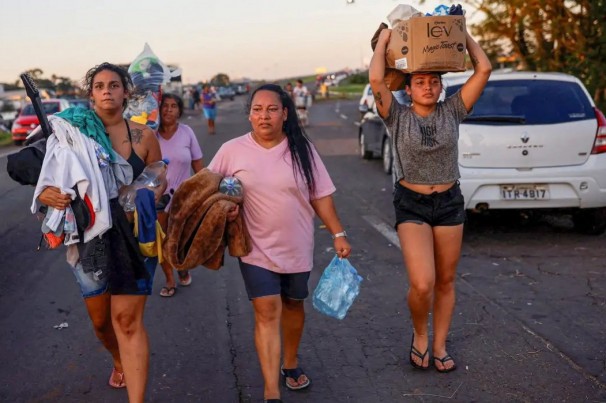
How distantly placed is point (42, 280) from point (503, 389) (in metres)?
4.69

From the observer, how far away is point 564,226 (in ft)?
29.5

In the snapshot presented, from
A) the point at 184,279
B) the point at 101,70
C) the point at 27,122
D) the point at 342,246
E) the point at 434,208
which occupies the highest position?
the point at 101,70

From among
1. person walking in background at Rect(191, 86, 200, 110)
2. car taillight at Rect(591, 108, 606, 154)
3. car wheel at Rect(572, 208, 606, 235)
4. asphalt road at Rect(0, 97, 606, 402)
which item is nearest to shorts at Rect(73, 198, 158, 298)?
asphalt road at Rect(0, 97, 606, 402)

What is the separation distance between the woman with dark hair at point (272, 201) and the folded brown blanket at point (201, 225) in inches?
4.2

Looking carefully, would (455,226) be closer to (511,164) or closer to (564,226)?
(511,164)

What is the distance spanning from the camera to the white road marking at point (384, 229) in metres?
8.46

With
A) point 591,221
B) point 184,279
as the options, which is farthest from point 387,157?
point 184,279

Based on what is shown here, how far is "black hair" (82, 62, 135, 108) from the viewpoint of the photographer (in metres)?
4.10

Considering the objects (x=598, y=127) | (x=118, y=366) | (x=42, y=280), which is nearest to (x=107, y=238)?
(x=118, y=366)

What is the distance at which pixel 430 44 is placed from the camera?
4.28 metres

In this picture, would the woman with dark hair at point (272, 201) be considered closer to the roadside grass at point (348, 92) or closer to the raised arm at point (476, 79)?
the raised arm at point (476, 79)

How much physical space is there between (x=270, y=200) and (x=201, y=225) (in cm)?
39

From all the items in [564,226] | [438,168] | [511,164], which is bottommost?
[564,226]

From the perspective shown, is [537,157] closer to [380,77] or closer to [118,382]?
[380,77]
